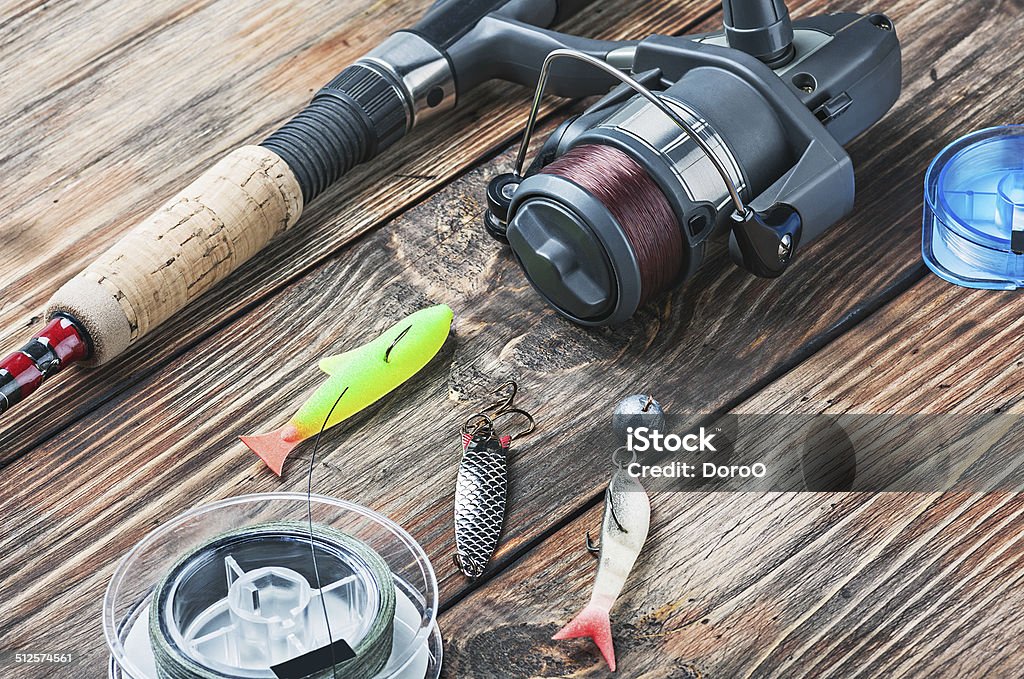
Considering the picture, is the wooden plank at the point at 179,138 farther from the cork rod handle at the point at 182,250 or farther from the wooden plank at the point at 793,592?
the wooden plank at the point at 793,592

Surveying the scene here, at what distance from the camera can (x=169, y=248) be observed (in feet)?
3.75

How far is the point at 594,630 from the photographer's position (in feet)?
3.11

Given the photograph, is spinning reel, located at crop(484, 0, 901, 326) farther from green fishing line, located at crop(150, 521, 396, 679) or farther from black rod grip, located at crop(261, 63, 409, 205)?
green fishing line, located at crop(150, 521, 396, 679)

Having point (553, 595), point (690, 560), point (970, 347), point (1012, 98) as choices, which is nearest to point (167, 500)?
point (553, 595)

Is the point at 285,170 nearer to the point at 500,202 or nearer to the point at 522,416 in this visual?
the point at 500,202

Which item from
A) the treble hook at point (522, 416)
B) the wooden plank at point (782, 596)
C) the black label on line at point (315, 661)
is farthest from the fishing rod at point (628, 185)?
the black label on line at point (315, 661)

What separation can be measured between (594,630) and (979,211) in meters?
0.57

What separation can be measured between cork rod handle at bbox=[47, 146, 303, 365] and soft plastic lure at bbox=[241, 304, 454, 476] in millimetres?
148

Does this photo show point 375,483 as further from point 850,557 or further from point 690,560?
point 850,557

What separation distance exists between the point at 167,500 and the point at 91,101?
563 millimetres

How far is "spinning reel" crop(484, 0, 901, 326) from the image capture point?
3.54 feet

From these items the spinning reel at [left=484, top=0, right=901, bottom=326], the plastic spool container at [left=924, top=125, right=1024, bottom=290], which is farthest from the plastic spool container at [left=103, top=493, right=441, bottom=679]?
the plastic spool container at [left=924, top=125, right=1024, bottom=290]

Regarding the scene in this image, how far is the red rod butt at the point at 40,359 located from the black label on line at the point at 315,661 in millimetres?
394

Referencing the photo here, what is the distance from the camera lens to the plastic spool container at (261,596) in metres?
0.89
